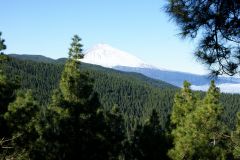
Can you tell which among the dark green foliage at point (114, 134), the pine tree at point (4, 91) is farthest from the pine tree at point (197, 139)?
the pine tree at point (4, 91)

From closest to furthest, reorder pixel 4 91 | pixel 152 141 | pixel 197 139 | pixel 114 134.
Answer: pixel 4 91 < pixel 197 139 < pixel 114 134 < pixel 152 141

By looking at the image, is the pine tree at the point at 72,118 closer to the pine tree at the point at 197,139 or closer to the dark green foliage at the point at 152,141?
the pine tree at the point at 197,139

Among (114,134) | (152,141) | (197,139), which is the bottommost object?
(152,141)

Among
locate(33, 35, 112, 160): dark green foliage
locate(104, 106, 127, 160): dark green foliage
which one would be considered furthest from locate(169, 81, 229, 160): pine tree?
locate(104, 106, 127, 160): dark green foliage

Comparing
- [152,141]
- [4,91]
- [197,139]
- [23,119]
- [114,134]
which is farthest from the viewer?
[152,141]

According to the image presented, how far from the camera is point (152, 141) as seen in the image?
4272 centimetres

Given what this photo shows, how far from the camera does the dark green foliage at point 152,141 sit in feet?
137

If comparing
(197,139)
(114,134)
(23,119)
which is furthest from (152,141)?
(23,119)

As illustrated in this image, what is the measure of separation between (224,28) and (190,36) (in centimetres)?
70

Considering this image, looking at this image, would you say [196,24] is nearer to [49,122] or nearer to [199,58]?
[199,58]

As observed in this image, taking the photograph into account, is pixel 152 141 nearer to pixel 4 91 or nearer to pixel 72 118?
pixel 72 118

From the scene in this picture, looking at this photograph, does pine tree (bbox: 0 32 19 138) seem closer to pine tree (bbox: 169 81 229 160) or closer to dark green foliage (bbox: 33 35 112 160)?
dark green foliage (bbox: 33 35 112 160)

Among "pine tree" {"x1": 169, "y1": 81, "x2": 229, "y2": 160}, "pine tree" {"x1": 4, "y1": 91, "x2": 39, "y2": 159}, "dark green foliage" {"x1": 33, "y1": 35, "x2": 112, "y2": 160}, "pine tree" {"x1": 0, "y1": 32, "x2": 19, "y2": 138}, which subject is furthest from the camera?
"dark green foliage" {"x1": 33, "y1": 35, "x2": 112, "y2": 160}

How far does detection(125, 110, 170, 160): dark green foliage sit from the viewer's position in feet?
137
